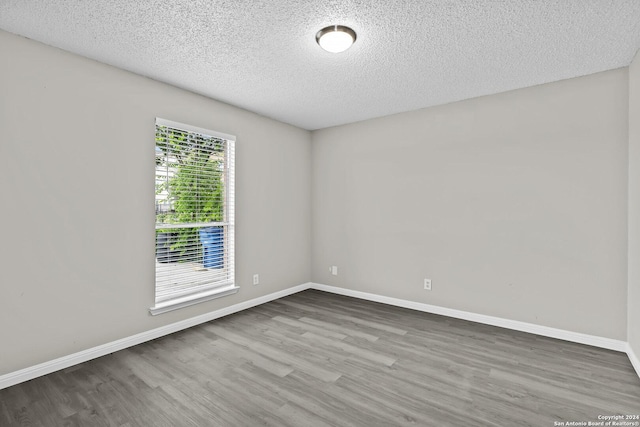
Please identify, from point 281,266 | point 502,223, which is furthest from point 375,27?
point 281,266

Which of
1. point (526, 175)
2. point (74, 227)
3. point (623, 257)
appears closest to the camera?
point (74, 227)

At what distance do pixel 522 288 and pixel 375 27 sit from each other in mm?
2921

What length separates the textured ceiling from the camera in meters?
2.00

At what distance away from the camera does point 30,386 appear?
227cm

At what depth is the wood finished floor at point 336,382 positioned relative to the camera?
1952mm

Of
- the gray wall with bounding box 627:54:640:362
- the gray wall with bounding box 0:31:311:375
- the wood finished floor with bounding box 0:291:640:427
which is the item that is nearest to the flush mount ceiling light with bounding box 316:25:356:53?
the gray wall with bounding box 0:31:311:375

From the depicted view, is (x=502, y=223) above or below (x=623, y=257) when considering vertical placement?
above

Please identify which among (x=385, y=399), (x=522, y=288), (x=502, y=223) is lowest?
(x=385, y=399)

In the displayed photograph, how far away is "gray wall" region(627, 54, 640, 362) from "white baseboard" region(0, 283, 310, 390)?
380 centimetres

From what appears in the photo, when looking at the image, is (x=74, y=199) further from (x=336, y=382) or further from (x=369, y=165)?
(x=369, y=165)

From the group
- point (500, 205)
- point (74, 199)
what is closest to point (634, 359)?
point (500, 205)

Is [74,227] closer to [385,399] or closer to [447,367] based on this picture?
[385,399]

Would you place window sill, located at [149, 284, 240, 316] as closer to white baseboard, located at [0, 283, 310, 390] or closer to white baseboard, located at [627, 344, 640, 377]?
white baseboard, located at [0, 283, 310, 390]

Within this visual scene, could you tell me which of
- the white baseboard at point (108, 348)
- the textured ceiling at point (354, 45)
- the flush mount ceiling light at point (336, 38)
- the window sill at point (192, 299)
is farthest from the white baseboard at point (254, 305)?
the flush mount ceiling light at point (336, 38)
